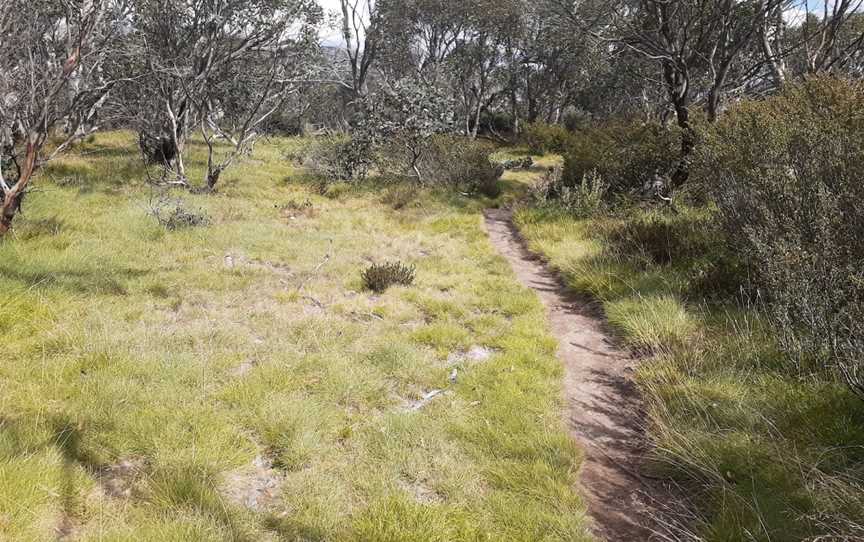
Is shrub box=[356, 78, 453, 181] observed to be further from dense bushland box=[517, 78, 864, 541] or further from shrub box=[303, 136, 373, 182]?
dense bushland box=[517, 78, 864, 541]

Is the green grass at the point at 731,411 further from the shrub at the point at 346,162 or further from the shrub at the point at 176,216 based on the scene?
the shrub at the point at 346,162

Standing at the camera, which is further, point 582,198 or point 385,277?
point 582,198

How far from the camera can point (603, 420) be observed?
172 inches

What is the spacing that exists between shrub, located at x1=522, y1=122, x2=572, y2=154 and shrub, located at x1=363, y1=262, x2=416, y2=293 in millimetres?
18306

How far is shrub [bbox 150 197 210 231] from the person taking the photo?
9.20 metres

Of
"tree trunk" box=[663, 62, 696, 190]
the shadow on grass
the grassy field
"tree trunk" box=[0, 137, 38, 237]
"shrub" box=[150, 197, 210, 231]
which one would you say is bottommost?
the grassy field

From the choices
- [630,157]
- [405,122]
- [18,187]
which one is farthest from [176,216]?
[630,157]

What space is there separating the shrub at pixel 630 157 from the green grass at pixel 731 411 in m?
4.69

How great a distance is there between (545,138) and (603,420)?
72.5ft

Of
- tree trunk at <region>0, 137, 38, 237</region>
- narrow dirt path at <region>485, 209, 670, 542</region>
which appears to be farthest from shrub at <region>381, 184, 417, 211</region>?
tree trunk at <region>0, 137, 38, 237</region>

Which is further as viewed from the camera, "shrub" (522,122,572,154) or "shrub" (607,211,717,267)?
"shrub" (522,122,572,154)

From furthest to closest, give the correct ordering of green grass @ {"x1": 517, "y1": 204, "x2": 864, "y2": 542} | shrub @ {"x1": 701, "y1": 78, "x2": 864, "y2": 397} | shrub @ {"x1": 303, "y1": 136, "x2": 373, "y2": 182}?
shrub @ {"x1": 303, "y1": 136, "x2": 373, "y2": 182}, shrub @ {"x1": 701, "y1": 78, "x2": 864, "y2": 397}, green grass @ {"x1": 517, "y1": 204, "x2": 864, "y2": 542}

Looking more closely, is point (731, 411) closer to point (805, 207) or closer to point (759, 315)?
point (759, 315)

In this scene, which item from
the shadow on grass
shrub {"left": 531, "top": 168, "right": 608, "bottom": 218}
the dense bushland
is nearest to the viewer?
the dense bushland
